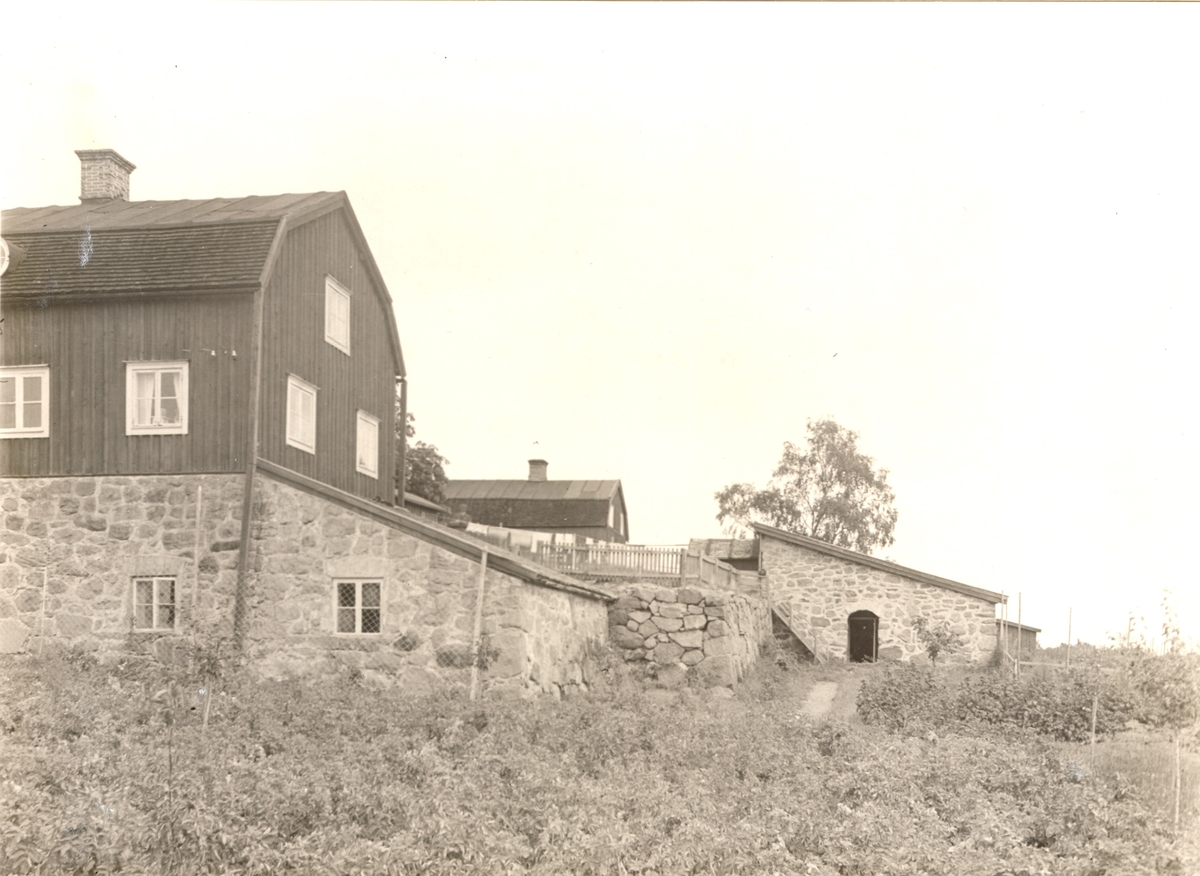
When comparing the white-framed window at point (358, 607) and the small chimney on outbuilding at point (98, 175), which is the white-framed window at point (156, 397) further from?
Result: the small chimney on outbuilding at point (98, 175)

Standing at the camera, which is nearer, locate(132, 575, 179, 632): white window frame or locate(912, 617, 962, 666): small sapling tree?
locate(132, 575, 179, 632): white window frame

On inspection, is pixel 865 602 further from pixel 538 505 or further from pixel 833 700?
pixel 538 505

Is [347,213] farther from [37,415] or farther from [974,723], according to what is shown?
[974,723]

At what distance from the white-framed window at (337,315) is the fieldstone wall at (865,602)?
14.3 metres

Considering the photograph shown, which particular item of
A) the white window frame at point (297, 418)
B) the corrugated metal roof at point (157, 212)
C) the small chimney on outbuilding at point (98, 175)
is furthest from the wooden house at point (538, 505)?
the corrugated metal roof at point (157, 212)

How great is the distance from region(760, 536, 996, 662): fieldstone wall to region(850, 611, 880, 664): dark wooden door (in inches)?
74.8

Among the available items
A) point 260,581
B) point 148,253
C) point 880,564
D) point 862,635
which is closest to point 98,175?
point 148,253

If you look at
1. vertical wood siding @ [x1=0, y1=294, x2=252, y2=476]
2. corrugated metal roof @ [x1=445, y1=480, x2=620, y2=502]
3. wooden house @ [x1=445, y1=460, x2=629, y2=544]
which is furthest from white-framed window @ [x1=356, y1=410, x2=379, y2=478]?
corrugated metal roof @ [x1=445, y1=480, x2=620, y2=502]

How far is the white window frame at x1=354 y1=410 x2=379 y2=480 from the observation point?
20.2 metres

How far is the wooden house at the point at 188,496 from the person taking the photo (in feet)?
51.4

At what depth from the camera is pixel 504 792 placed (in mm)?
10078

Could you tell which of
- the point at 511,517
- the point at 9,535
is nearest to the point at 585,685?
the point at 9,535

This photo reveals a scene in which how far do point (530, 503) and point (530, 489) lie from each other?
3.15 ft

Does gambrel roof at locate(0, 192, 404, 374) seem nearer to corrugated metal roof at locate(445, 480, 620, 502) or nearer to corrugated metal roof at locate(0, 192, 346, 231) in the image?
corrugated metal roof at locate(0, 192, 346, 231)
